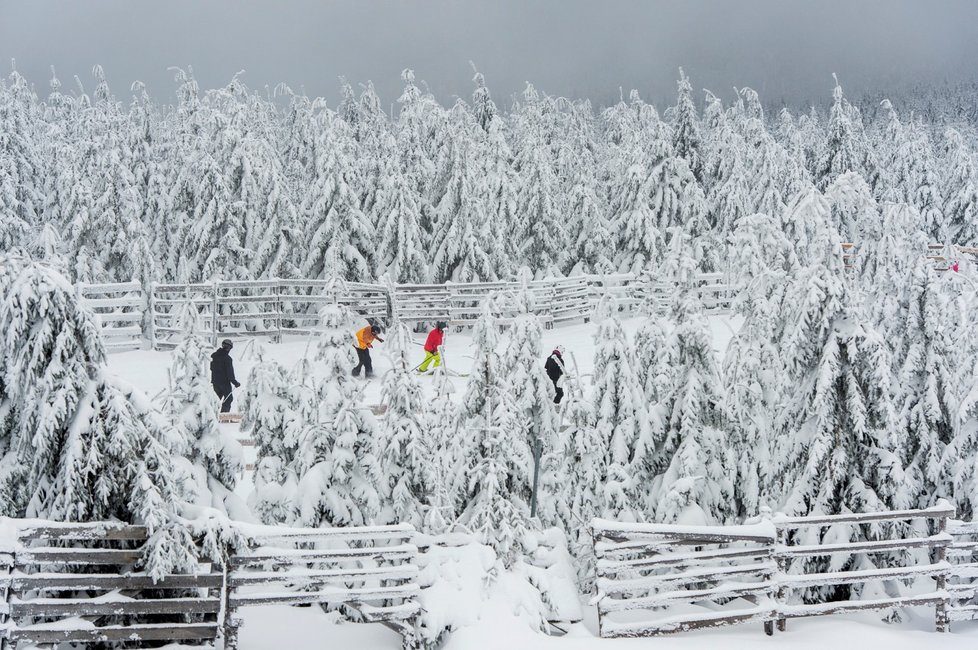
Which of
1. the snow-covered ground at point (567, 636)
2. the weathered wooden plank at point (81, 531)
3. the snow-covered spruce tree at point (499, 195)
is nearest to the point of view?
the weathered wooden plank at point (81, 531)

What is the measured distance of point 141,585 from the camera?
717 cm

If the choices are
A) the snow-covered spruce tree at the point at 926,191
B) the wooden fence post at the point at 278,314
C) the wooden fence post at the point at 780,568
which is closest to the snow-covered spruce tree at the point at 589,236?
the wooden fence post at the point at 278,314

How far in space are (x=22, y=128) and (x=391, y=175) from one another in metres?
16.0

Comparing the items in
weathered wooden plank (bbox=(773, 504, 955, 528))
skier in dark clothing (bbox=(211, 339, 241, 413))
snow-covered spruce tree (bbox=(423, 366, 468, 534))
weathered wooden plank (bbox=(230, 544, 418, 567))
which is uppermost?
skier in dark clothing (bbox=(211, 339, 241, 413))

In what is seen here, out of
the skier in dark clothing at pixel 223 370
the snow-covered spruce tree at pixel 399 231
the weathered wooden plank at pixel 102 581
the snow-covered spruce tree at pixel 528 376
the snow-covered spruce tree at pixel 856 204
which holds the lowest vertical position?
the weathered wooden plank at pixel 102 581

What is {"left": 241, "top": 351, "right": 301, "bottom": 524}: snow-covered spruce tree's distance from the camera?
30.0 ft

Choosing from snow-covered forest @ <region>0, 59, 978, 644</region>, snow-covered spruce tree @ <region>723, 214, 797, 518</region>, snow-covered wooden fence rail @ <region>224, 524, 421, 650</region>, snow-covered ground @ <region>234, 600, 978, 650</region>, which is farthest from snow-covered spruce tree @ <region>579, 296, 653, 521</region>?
snow-covered wooden fence rail @ <region>224, 524, 421, 650</region>

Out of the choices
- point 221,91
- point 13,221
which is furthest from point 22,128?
point 221,91

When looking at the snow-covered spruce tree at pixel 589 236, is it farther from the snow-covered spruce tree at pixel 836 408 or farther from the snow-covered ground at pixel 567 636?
the snow-covered ground at pixel 567 636

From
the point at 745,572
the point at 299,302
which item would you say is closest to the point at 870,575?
the point at 745,572

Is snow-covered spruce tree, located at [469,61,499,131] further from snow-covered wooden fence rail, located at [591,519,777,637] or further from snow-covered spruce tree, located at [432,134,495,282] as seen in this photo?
snow-covered wooden fence rail, located at [591,519,777,637]

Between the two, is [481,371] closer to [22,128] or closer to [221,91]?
[221,91]

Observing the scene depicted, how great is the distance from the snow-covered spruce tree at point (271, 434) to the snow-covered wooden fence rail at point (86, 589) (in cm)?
165

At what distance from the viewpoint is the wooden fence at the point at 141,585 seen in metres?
6.93
